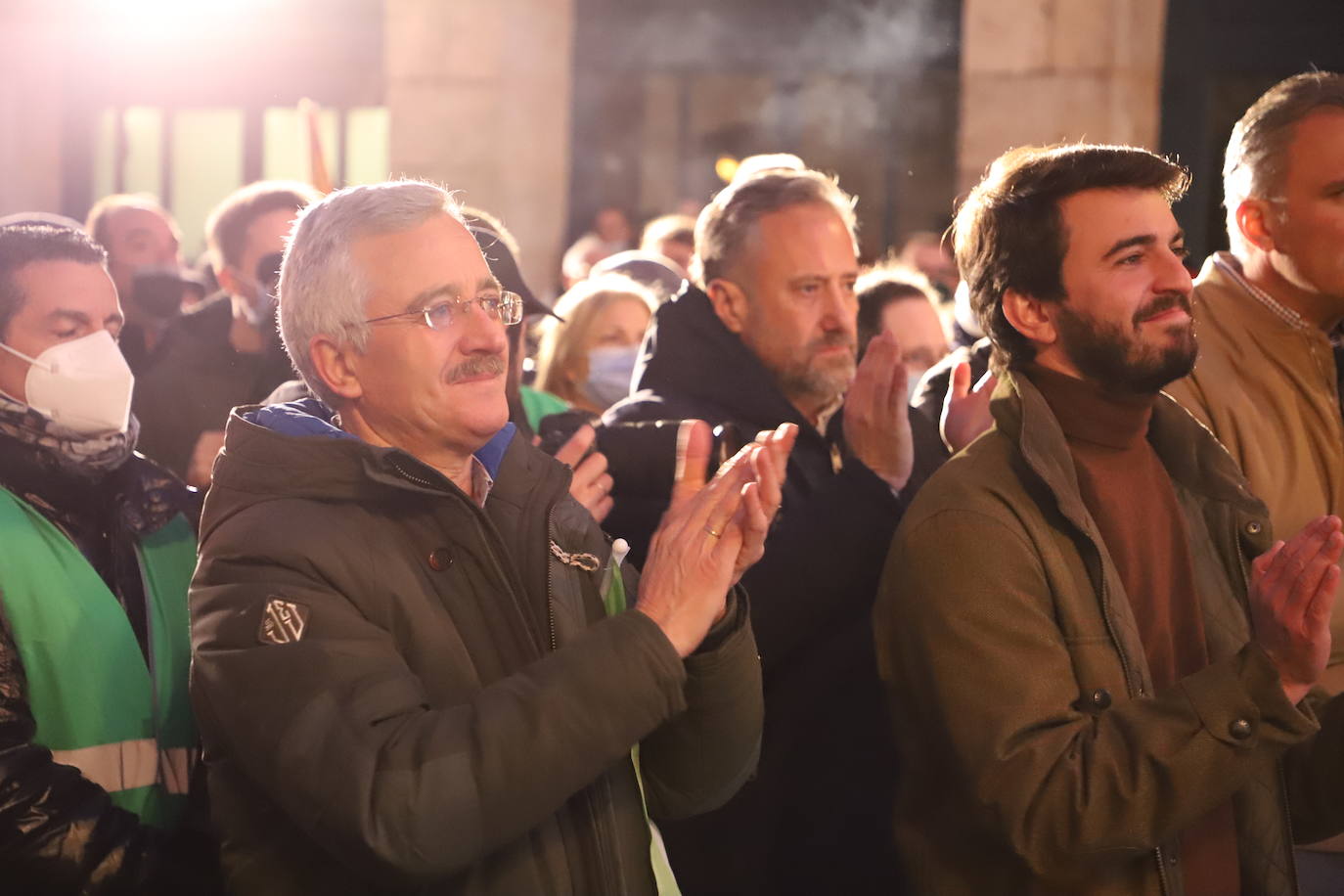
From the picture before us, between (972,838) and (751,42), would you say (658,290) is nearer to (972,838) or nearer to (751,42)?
(972,838)

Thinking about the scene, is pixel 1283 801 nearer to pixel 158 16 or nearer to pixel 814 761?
pixel 814 761

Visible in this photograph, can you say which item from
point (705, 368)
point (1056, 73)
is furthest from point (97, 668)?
point (1056, 73)

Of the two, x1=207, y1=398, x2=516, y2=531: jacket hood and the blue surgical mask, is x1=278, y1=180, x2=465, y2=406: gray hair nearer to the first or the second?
x1=207, y1=398, x2=516, y2=531: jacket hood

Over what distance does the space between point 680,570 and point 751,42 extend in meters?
11.0

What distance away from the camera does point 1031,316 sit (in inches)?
118

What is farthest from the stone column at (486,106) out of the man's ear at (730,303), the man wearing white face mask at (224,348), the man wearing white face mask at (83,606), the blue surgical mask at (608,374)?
the man wearing white face mask at (83,606)

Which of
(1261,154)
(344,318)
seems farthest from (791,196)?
(344,318)

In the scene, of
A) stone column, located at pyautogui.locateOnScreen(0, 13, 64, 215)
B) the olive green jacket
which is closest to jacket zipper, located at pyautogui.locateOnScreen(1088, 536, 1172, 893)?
the olive green jacket

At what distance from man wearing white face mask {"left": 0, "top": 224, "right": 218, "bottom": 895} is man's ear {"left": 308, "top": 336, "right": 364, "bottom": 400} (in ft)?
2.36

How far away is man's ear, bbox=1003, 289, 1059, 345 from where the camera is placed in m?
2.97

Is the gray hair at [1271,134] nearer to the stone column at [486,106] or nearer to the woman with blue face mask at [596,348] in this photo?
the woman with blue face mask at [596,348]

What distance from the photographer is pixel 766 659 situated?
134 inches

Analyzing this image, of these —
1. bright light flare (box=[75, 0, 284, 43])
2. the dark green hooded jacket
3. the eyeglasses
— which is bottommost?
the dark green hooded jacket

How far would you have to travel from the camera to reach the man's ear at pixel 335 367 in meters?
2.52
